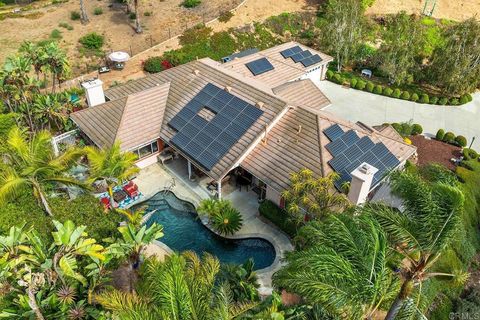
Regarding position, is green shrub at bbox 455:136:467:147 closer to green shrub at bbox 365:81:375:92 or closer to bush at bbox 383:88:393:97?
bush at bbox 383:88:393:97

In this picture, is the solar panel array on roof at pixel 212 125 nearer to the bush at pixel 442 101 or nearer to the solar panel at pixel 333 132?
the solar panel at pixel 333 132

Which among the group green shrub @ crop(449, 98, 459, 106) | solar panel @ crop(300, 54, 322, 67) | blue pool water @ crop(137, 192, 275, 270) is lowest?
blue pool water @ crop(137, 192, 275, 270)

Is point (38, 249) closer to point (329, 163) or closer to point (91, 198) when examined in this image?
point (91, 198)

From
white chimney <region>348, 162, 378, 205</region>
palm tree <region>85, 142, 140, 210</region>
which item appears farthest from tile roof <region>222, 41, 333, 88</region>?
white chimney <region>348, 162, 378, 205</region>

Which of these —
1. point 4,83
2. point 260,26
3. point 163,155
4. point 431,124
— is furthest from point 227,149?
point 260,26

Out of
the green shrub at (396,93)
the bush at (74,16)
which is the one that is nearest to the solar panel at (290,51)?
the green shrub at (396,93)

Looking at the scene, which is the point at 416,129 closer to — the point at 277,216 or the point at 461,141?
the point at 461,141
